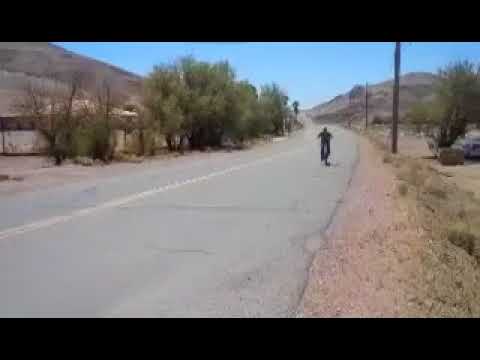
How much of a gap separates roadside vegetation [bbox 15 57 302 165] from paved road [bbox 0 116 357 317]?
1322 cm

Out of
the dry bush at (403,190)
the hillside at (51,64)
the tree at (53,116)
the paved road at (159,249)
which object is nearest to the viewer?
the paved road at (159,249)

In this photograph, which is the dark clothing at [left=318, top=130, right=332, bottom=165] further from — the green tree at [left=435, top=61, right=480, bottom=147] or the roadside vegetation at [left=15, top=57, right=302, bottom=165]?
the green tree at [left=435, top=61, right=480, bottom=147]

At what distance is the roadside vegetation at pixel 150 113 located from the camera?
31172mm

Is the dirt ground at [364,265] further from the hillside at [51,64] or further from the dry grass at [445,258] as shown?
the hillside at [51,64]

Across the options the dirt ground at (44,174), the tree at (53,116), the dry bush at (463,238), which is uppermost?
the tree at (53,116)

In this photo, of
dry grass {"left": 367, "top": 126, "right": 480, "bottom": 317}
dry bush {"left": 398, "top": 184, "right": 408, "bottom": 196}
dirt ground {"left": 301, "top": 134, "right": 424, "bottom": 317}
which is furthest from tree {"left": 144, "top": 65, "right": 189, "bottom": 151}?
dirt ground {"left": 301, "top": 134, "right": 424, "bottom": 317}

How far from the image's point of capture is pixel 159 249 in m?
9.89

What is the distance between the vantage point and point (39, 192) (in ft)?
60.3

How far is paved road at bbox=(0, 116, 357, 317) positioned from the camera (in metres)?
6.91

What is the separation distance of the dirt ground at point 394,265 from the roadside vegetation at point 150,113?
64.0ft

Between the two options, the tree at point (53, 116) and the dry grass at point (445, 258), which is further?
the tree at point (53, 116)

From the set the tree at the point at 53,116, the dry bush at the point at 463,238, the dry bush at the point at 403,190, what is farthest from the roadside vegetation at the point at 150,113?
the dry bush at the point at 463,238
